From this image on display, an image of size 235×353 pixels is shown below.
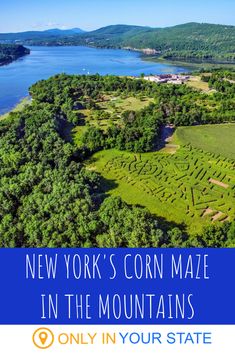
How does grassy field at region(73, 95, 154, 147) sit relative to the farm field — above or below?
above

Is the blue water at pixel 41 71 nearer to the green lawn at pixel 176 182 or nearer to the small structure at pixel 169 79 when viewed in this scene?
the small structure at pixel 169 79

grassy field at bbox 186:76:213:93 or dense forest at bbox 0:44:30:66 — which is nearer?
grassy field at bbox 186:76:213:93

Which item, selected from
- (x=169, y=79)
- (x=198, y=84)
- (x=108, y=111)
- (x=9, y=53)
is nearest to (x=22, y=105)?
(x=108, y=111)

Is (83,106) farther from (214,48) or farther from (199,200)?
(214,48)

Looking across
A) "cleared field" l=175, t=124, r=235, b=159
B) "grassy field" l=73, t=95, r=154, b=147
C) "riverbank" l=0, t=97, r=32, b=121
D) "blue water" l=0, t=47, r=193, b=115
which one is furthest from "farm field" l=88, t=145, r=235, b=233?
"blue water" l=0, t=47, r=193, b=115

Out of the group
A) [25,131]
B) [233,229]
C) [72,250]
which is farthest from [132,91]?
[72,250]

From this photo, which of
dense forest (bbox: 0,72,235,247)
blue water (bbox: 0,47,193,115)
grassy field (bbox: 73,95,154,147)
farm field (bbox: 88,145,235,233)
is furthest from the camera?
blue water (bbox: 0,47,193,115)

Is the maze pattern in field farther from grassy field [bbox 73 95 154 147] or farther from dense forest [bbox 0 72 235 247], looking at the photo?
grassy field [bbox 73 95 154 147]

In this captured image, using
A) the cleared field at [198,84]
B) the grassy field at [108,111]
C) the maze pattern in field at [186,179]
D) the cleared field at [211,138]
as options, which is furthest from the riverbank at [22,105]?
the cleared field at [198,84]
